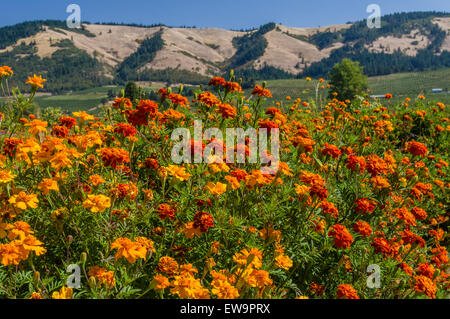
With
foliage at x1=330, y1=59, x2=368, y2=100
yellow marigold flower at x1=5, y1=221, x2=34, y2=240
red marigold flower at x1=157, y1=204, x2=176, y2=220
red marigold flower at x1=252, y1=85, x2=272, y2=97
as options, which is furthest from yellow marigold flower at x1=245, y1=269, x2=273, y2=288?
foliage at x1=330, y1=59, x2=368, y2=100

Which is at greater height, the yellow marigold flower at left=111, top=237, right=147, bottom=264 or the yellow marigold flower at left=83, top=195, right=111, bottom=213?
the yellow marigold flower at left=83, top=195, right=111, bottom=213

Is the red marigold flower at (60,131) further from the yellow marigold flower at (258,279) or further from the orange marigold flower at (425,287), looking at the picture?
the orange marigold flower at (425,287)

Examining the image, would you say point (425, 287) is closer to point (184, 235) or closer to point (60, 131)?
point (184, 235)

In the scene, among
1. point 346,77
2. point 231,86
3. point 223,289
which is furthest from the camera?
point 346,77

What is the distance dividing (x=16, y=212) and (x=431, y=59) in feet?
825

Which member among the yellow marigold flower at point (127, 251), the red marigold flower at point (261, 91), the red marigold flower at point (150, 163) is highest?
the red marigold flower at point (261, 91)

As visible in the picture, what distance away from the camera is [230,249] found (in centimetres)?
233

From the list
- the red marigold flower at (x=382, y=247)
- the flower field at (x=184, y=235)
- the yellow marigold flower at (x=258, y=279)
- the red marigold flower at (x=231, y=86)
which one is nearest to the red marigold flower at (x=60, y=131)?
the flower field at (x=184, y=235)

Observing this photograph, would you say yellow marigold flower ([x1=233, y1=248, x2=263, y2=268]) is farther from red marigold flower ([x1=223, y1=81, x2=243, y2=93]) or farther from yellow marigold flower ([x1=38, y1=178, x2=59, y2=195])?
red marigold flower ([x1=223, y1=81, x2=243, y2=93])

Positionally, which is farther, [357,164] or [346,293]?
[357,164]

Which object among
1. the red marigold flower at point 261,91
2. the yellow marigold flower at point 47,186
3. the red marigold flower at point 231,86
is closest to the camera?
the yellow marigold flower at point 47,186

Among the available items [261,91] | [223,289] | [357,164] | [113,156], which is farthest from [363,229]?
[261,91]
